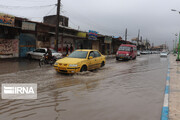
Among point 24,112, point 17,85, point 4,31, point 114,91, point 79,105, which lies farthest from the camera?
point 4,31

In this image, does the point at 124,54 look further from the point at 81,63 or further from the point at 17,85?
the point at 17,85

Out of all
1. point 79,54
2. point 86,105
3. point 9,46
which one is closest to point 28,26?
point 9,46

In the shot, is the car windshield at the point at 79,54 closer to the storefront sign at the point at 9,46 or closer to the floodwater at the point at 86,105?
the floodwater at the point at 86,105

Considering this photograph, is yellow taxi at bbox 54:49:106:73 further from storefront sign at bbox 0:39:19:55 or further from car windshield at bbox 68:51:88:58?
storefront sign at bbox 0:39:19:55

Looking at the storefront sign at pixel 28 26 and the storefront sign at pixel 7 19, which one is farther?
the storefront sign at pixel 28 26

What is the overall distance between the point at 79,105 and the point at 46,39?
69.8 feet

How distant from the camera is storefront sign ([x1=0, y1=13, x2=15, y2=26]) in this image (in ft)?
54.9

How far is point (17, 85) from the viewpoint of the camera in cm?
684

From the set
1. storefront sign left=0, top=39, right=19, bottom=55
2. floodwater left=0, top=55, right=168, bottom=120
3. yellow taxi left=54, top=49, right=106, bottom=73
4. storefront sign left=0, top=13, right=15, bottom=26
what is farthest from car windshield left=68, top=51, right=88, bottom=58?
storefront sign left=0, top=39, right=19, bottom=55

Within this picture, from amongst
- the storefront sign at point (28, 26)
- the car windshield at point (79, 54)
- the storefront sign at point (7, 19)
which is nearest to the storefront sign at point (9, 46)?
the storefront sign at point (28, 26)

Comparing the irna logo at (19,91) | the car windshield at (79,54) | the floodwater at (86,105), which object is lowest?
the floodwater at (86,105)

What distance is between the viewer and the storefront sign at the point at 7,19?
659 inches

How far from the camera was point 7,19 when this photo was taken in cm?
1741

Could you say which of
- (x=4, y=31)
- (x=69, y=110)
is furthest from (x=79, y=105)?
(x=4, y=31)
